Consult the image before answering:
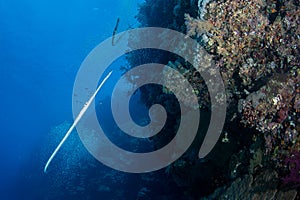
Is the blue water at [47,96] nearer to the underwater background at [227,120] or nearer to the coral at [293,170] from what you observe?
the underwater background at [227,120]

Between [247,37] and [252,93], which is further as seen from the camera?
Answer: [247,37]

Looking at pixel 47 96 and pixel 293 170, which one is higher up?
pixel 47 96

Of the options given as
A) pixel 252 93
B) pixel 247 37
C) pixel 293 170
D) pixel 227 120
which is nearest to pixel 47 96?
pixel 227 120

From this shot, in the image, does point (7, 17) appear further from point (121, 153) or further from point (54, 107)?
point (121, 153)

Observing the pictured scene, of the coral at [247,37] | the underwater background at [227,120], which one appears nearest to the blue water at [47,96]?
the underwater background at [227,120]

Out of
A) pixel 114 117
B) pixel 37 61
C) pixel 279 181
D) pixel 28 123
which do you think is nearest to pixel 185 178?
pixel 279 181

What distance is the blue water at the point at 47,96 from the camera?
11.7 metres

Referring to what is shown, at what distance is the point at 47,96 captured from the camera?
39594 millimetres

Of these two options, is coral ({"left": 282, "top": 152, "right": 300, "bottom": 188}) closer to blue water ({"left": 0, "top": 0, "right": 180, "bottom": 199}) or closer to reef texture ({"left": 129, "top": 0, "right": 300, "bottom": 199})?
reef texture ({"left": 129, "top": 0, "right": 300, "bottom": 199})

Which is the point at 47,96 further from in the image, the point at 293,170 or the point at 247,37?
the point at 293,170

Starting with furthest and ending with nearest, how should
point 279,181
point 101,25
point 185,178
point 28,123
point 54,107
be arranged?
point 101,25, point 54,107, point 28,123, point 185,178, point 279,181

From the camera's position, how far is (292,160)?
3.86 meters

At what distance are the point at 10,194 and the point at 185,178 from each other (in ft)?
57.5

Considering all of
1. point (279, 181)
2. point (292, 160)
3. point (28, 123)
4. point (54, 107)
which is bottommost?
point (279, 181)
